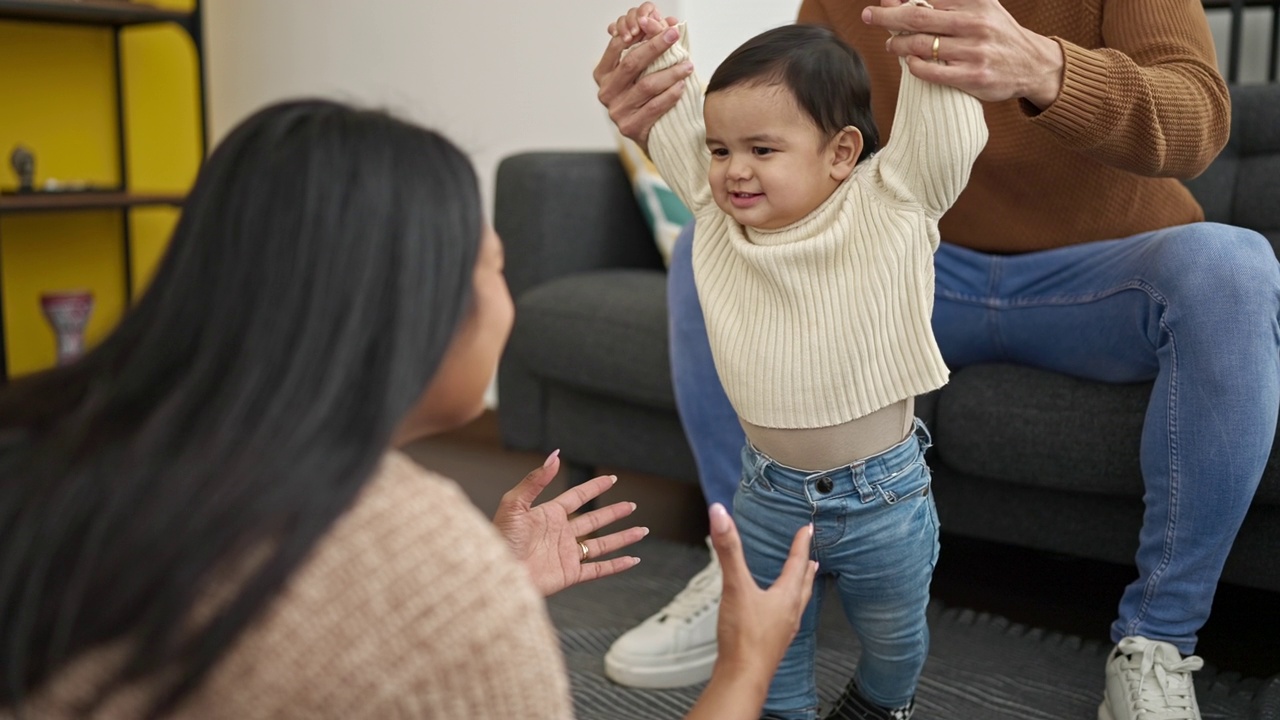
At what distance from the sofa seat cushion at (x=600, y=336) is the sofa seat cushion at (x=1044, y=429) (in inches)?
17.5

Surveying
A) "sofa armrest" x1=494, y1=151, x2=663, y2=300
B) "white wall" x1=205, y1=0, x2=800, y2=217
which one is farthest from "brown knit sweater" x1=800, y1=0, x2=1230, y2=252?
"white wall" x1=205, y1=0, x2=800, y2=217

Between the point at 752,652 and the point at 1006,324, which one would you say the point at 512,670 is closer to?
the point at 752,652

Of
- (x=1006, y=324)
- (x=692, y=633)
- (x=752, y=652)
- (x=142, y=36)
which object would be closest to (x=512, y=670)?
(x=752, y=652)

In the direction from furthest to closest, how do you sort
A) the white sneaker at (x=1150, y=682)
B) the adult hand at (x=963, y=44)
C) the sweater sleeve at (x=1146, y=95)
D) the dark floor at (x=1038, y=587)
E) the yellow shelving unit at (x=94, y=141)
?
1. the yellow shelving unit at (x=94, y=141)
2. the dark floor at (x=1038, y=587)
3. the white sneaker at (x=1150, y=682)
4. the sweater sleeve at (x=1146, y=95)
5. the adult hand at (x=963, y=44)

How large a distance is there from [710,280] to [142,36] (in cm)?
286

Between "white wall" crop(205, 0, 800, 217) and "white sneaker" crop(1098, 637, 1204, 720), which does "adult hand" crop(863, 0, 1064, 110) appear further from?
"white wall" crop(205, 0, 800, 217)

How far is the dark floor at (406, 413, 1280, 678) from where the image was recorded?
1623 millimetres

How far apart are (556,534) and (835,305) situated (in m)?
0.33

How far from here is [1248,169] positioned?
194 centimetres

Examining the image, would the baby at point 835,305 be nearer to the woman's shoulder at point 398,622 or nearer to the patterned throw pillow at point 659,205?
the woman's shoulder at point 398,622

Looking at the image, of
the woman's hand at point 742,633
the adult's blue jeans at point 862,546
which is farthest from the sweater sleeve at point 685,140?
the woman's hand at point 742,633

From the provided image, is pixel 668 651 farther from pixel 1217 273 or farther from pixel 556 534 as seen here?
pixel 1217 273

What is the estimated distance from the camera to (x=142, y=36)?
350 cm

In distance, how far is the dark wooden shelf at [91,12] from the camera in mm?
2896
